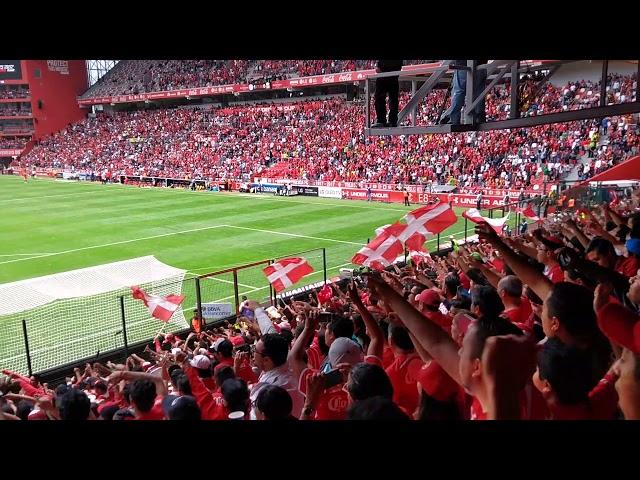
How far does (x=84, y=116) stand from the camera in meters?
73.2

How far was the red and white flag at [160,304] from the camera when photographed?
974cm

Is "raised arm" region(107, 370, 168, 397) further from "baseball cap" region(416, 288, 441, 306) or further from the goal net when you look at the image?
the goal net

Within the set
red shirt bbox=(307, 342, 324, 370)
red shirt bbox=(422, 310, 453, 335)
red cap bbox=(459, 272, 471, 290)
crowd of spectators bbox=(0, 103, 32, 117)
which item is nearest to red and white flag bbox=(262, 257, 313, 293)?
red cap bbox=(459, 272, 471, 290)

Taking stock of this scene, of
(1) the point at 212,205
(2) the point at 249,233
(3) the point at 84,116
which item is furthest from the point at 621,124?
(3) the point at 84,116

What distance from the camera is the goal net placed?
11.3m

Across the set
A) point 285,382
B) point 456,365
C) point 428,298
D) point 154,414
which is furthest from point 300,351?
point 456,365

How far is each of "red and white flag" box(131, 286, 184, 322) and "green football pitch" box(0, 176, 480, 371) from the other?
6.09 feet

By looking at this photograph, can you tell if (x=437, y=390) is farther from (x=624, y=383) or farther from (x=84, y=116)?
(x=84, y=116)

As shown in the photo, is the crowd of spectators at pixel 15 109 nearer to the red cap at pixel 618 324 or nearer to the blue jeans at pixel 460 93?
the blue jeans at pixel 460 93

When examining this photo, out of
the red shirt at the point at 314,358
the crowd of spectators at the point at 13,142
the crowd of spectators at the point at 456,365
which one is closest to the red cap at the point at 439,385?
the crowd of spectators at the point at 456,365

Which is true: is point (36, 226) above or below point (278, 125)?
below

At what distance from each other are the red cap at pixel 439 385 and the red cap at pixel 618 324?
2.67 ft

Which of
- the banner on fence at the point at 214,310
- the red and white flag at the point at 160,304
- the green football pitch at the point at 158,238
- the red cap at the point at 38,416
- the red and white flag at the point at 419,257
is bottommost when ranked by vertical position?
the green football pitch at the point at 158,238

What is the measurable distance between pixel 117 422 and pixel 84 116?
3092 inches
